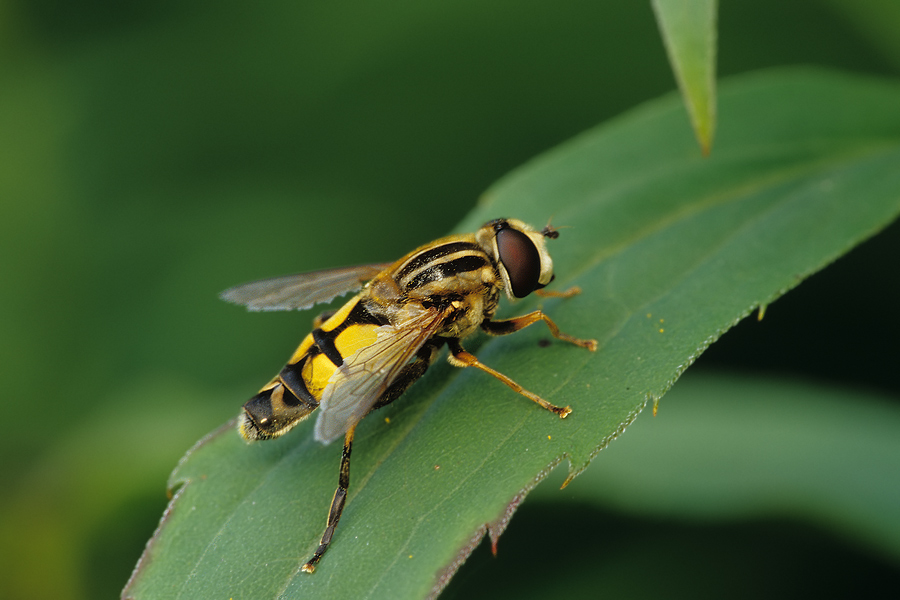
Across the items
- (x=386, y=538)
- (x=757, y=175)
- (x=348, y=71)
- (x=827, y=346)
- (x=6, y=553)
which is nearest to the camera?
(x=386, y=538)

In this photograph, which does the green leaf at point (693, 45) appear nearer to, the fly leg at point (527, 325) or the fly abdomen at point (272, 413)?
the fly leg at point (527, 325)

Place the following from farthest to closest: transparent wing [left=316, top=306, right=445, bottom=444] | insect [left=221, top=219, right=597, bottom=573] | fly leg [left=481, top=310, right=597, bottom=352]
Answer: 1. fly leg [left=481, top=310, right=597, bottom=352]
2. insect [left=221, top=219, right=597, bottom=573]
3. transparent wing [left=316, top=306, right=445, bottom=444]

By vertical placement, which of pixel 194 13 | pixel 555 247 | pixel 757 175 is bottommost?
pixel 757 175

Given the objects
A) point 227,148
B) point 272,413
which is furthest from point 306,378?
point 227,148

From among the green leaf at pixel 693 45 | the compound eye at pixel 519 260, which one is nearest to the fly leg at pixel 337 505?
the compound eye at pixel 519 260

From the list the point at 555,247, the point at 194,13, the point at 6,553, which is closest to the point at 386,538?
the point at 555,247

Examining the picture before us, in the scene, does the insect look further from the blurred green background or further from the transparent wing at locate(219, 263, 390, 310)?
the blurred green background

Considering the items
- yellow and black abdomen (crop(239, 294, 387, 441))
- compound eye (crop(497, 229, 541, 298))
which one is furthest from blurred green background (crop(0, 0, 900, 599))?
compound eye (crop(497, 229, 541, 298))

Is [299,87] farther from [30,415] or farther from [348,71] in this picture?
[30,415]
